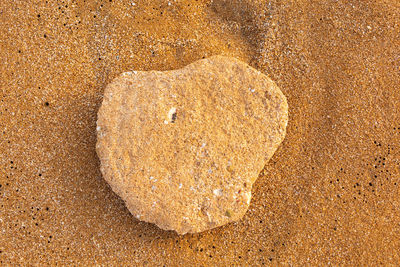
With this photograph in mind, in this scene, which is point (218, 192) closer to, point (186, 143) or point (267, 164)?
point (186, 143)

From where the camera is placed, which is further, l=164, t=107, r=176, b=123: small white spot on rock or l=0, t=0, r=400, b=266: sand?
l=0, t=0, r=400, b=266: sand

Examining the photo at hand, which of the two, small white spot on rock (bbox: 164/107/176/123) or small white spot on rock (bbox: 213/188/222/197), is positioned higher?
small white spot on rock (bbox: 164/107/176/123)

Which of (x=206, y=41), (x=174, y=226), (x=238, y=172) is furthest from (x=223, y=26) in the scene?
(x=174, y=226)

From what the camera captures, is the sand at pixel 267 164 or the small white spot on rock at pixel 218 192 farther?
the sand at pixel 267 164

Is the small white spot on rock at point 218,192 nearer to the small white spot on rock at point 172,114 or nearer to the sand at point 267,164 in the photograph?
A: the sand at point 267,164

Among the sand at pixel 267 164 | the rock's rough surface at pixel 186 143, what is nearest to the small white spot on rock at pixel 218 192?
the rock's rough surface at pixel 186 143

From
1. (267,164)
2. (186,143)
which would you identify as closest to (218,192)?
(186,143)

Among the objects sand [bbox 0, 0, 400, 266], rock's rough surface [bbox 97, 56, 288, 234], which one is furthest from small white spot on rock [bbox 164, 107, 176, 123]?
sand [bbox 0, 0, 400, 266]

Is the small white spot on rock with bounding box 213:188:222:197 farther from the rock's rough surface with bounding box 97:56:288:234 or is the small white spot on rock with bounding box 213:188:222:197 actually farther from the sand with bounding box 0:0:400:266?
the sand with bounding box 0:0:400:266
